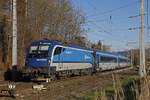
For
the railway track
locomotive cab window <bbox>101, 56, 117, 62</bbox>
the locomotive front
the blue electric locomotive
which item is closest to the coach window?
the blue electric locomotive

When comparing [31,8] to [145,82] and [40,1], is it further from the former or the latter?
[145,82]

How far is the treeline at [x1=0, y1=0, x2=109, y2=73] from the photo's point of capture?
1519 inches

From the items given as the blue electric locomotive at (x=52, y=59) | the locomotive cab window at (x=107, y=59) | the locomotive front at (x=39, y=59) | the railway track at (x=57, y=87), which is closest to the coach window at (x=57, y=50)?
the blue electric locomotive at (x=52, y=59)

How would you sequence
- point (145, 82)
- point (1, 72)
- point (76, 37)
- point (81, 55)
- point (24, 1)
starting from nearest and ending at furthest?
point (145, 82) → point (1, 72) → point (81, 55) → point (24, 1) → point (76, 37)

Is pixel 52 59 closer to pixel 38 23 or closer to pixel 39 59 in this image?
pixel 39 59

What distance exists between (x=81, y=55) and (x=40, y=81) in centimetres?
820

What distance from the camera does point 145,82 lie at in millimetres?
8477

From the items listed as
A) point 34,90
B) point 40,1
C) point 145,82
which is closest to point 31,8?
point 40,1

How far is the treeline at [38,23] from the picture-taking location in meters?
38.6

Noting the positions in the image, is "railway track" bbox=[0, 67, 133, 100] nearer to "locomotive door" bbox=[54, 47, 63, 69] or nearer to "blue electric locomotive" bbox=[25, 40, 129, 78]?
"blue electric locomotive" bbox=[25, 40, 129, 78]

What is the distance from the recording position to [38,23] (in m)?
49.4

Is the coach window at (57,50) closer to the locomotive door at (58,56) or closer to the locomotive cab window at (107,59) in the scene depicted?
the locomotive door at (58,56)

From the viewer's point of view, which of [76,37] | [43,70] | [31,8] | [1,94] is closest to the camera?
[1,94]

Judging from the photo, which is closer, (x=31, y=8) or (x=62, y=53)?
(x=62, y=53)
